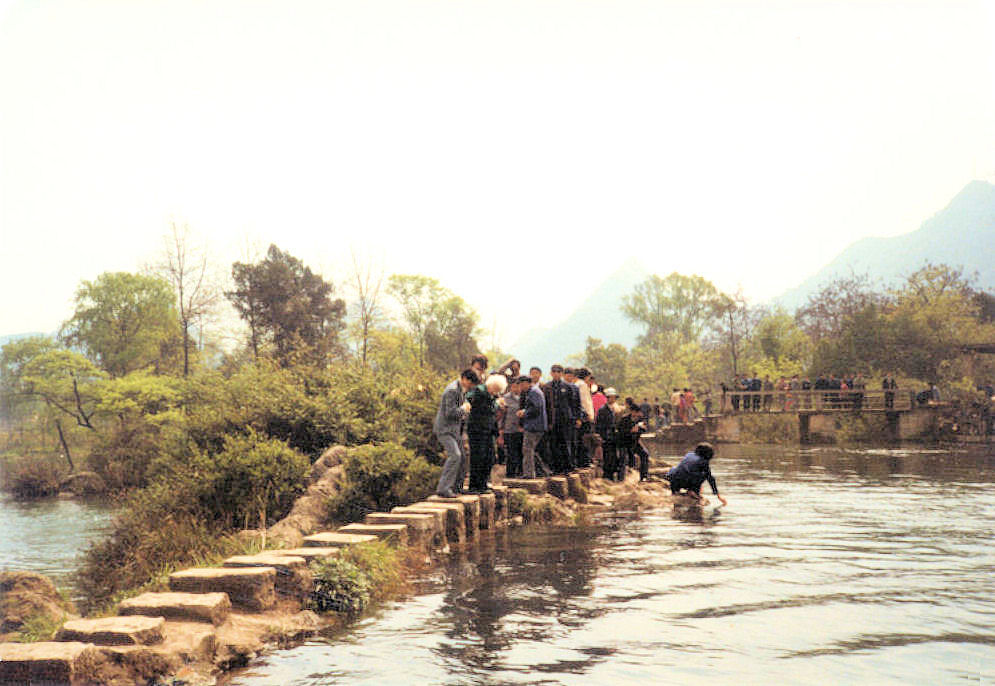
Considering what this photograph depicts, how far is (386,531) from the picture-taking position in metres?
9.30

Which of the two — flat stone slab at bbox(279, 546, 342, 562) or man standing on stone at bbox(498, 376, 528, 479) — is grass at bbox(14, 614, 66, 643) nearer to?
flat stone slab at bbox(279, 546, 342, 562)

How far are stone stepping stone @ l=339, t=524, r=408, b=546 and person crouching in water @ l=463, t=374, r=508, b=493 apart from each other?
9.10 feet

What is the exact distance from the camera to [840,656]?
6141 millimetres

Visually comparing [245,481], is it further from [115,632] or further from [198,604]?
[115,632]

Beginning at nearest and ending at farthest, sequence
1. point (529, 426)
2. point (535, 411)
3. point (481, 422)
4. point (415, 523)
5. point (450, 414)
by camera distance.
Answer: point (415, 523)
point (450, 414)
point (481, 422)
point (535, 411)
point (529, 426)

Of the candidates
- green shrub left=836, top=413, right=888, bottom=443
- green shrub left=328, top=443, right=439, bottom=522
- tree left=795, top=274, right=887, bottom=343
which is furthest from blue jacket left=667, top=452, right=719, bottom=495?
tree left=795, top=274, right=887, bottom=343

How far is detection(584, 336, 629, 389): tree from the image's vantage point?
7475 cm

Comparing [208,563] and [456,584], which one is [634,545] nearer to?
[456,584]

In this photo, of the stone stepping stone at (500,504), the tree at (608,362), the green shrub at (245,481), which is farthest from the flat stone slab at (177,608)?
the tree at (608,362)

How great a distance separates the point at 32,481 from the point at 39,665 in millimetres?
35711

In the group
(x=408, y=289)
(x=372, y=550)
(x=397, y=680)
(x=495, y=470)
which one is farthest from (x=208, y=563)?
(x=408, y=289)

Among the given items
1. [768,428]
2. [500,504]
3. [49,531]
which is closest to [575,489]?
[500,504]

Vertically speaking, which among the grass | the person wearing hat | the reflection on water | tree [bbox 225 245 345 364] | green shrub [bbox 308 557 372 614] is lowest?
the reflection on water

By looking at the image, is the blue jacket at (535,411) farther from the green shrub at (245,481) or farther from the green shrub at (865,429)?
the green shrub at (865,429)
